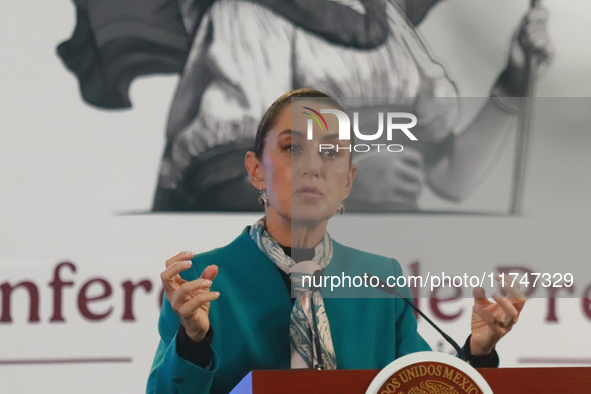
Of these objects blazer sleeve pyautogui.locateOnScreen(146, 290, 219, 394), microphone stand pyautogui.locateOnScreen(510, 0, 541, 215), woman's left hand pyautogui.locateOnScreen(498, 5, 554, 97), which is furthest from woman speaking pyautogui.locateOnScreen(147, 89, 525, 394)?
woman's left hand pyautogui.locateOnScreen(498, 5, 554, 97)

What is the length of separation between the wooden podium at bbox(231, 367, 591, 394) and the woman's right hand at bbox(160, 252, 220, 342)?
0.35m

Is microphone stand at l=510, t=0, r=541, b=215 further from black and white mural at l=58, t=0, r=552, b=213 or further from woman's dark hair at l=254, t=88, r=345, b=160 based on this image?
woman's dark hair at l=254, t=88, r=345, b=160

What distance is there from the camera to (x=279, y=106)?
211cm

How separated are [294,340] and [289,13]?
1289 mm

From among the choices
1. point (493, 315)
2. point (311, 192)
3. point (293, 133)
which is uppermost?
point (293, 133)

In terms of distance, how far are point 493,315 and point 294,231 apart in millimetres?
599

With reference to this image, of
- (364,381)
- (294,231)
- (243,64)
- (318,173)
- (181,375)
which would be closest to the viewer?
(364,381)

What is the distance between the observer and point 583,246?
1.89 meters

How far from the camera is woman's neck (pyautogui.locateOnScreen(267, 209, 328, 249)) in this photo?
1.93m

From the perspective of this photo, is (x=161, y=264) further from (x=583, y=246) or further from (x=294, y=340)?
(x=583, y=246)

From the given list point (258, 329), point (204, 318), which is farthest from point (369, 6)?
point (204, 318)

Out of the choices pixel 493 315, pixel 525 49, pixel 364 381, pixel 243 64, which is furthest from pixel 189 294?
pixel 525 49

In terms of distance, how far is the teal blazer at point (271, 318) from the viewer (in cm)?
188

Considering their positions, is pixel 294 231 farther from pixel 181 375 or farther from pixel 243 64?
pixel 243 64
